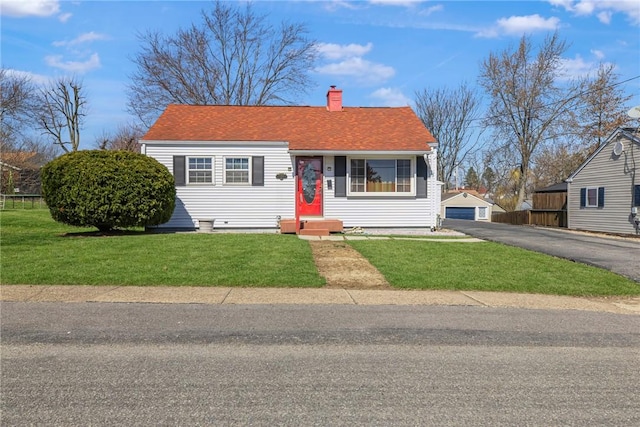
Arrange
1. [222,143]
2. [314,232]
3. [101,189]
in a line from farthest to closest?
[222,143], [314,232], [101,189]

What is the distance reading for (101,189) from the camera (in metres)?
12.8

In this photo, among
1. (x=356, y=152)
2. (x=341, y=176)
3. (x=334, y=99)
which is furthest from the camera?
(x=334, y=99)

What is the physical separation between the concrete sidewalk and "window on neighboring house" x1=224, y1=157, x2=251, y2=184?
8949mm

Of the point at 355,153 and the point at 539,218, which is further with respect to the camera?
the point at 539,218

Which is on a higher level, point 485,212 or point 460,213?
point 485,212

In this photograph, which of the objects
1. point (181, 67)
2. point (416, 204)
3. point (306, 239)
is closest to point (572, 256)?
point (416, 204)

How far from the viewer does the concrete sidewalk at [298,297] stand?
7020mm

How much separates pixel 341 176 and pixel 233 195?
3.93 m

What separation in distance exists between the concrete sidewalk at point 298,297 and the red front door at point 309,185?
29.1 feet

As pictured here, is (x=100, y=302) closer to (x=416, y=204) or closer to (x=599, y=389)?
(x=599, y=389)

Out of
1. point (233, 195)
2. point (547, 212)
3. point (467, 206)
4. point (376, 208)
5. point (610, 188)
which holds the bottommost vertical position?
point (467, 206)

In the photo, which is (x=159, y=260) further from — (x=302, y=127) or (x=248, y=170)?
(x=302, y=127)

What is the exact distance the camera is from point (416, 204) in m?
16.8

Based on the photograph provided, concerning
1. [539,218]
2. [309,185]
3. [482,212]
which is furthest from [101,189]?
[482,212]
